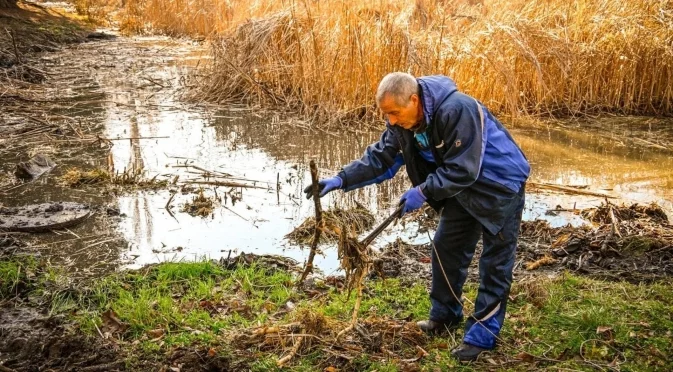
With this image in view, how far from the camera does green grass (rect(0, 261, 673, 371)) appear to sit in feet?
12.4

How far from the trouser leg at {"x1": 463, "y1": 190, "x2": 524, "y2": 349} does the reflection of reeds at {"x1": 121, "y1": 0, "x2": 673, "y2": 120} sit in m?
5.69

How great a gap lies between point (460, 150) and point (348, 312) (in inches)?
59.8

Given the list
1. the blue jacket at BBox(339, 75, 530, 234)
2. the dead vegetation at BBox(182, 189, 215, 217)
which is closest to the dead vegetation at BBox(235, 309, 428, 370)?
the blue jacket at BBox(339, 75, 530, 234)

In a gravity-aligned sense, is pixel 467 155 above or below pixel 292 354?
above

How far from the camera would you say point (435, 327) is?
4.07 meters

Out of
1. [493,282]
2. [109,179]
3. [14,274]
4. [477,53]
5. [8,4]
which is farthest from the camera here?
[8,4]

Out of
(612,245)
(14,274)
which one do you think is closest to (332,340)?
(14,274)

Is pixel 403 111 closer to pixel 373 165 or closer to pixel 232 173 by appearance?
pixel 373 165

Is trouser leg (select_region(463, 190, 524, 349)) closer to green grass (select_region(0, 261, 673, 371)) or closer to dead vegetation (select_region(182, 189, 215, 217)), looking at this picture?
green grass (select_region(0, 261, 673, 371))

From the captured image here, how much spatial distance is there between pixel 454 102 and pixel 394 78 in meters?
0.33

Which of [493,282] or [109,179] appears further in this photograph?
[109,179]

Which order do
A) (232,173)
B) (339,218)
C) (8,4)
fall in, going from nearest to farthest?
(339,218)
(232,173)
(8,4)

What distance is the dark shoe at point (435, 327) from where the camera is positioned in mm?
4074

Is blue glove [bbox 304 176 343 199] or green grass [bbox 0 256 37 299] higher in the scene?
blue glove [bbox 304 176 343 199]
